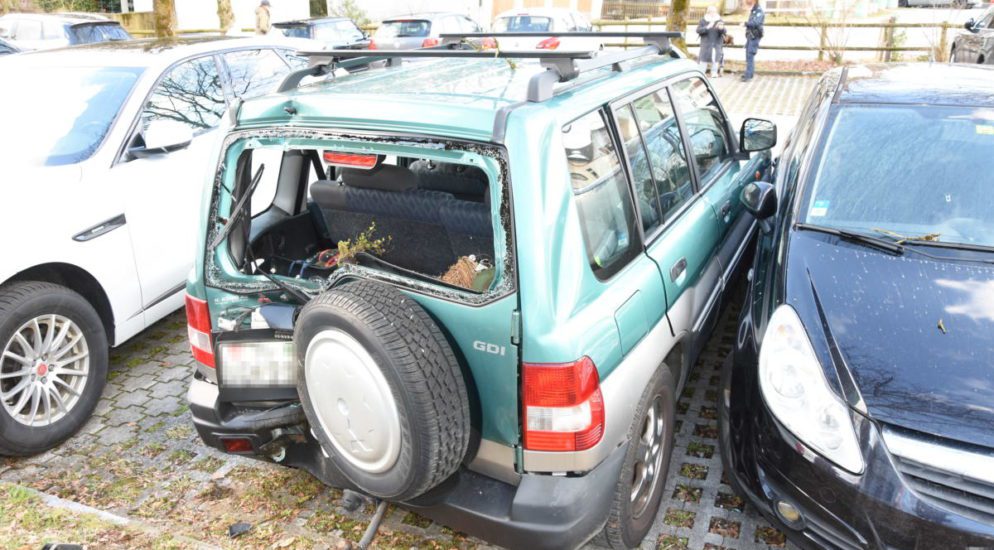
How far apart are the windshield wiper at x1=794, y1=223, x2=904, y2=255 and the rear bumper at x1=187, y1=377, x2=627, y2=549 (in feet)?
4.88

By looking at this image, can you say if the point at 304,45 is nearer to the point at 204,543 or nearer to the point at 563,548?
the point at 204,543

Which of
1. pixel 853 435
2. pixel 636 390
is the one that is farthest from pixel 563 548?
pixel 853 435

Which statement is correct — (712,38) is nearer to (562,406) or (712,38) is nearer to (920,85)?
→ (920,85)

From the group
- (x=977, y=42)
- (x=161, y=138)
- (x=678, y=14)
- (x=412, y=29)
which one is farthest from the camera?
(x=412, y=29)

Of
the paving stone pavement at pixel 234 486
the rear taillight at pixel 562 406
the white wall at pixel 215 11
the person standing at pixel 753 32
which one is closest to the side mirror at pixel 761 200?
the paving stone pavement at pixel 234 486

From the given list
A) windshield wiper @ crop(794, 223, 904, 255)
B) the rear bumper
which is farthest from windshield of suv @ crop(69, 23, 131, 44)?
windshield wiper @ crop(794, 223, 904, 255)

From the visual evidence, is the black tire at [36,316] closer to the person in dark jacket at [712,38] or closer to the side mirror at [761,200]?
the side mirror at [761,200]

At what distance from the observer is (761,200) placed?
3852 millimetres

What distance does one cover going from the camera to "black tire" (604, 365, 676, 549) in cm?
276

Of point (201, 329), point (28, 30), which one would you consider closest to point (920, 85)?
point (201, 329)

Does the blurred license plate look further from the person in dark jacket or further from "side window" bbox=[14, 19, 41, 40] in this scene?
"side window" bbox=[14, 19, 41, 40]

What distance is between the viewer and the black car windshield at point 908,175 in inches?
131

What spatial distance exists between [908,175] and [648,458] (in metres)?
1.89

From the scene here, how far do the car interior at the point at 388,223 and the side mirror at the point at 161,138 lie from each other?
127cm
